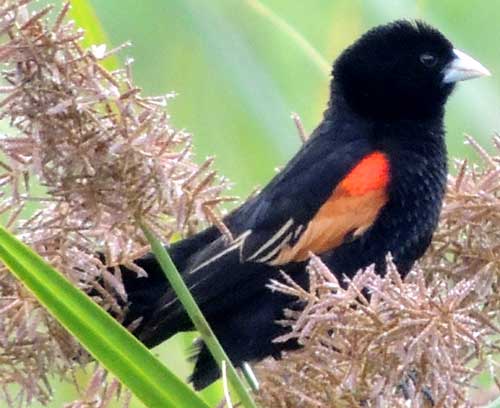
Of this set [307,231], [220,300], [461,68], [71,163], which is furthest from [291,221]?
[71,163]

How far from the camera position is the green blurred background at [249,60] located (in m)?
1.33

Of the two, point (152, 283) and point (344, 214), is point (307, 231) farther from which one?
point (152, 283)

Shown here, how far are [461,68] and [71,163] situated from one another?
2.92 feet

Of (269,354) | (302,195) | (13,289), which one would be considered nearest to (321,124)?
(302,195)

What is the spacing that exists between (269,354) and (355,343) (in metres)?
0.65

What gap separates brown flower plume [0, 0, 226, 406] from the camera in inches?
30.5

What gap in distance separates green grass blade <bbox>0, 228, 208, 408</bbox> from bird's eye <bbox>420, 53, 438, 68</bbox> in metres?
1.03

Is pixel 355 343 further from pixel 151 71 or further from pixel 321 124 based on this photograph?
pixel 321 124

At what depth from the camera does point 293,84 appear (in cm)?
137

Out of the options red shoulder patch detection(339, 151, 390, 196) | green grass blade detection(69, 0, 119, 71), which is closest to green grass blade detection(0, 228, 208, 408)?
green grass blade detection(69, 0, 119, 71)

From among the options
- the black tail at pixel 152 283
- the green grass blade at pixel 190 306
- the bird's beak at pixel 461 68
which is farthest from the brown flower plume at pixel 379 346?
the bird's beak at pixel 461 68

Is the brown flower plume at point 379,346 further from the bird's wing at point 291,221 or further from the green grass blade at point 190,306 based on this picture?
the bird's wing at point 291,221

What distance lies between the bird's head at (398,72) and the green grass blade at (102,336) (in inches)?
38.6

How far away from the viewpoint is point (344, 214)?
1.39 metres
